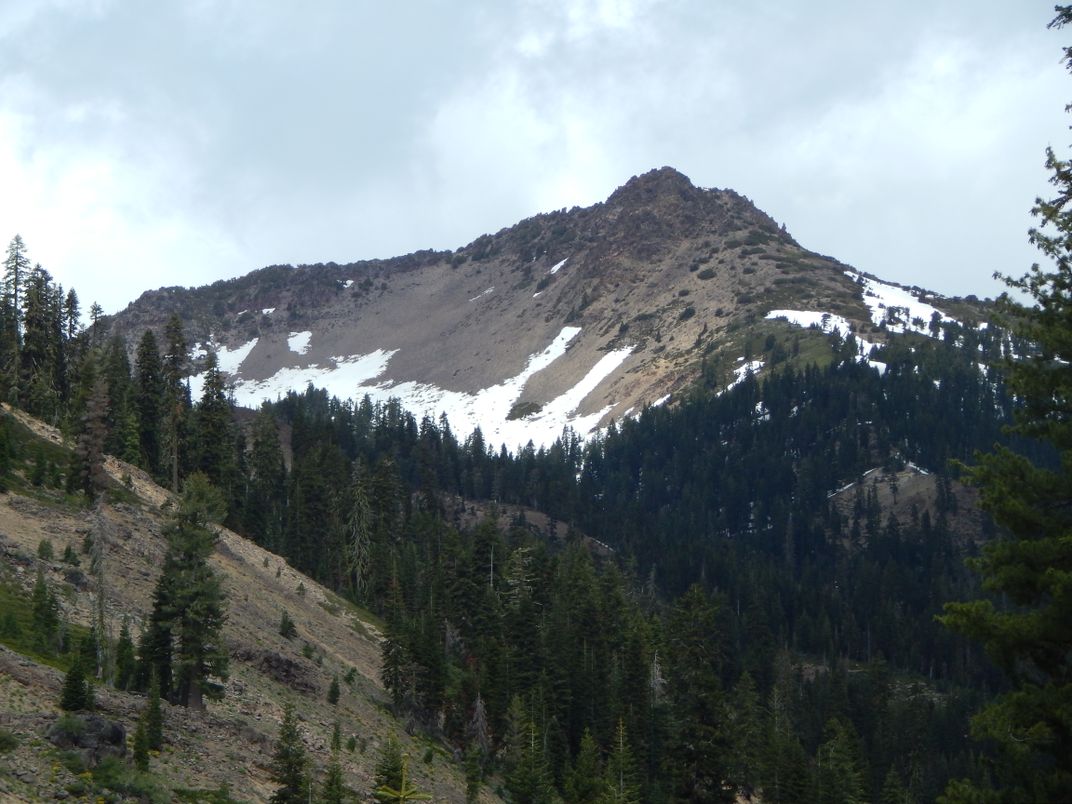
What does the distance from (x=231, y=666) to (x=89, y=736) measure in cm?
1890

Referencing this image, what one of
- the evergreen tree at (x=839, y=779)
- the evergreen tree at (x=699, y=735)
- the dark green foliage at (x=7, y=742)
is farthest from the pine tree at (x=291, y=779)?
the evergreen tree at (x=839, y=779)

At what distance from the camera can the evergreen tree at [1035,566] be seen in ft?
52.8

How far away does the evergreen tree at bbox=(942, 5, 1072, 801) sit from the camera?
16.1m

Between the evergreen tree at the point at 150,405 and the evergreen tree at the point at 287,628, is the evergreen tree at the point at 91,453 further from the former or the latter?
the evergreen tree at the point at 150,405

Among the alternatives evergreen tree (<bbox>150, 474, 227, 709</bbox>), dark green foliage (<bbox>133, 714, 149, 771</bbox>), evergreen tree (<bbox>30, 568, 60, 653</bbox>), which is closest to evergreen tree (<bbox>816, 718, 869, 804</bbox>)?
evergreen tree (<bbox>150, 474, 227, 709</bbox>)

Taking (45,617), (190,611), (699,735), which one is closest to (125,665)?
(190,611)

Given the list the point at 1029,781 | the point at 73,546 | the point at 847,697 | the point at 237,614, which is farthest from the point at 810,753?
the point at 1029,781

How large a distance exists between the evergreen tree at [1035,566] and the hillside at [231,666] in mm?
23706

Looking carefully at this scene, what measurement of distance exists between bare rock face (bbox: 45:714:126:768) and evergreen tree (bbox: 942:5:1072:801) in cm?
2501

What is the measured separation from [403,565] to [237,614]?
37.0 meters

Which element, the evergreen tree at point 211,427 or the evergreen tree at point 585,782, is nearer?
the evergreen tree at point 585,782

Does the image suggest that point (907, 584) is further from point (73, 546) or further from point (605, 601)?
point (73, 546)

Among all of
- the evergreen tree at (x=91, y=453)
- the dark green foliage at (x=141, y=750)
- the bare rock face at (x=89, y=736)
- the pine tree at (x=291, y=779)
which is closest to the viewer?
the bare rock face at (x=89, y=736)

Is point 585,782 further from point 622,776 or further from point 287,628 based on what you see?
point 287,628
